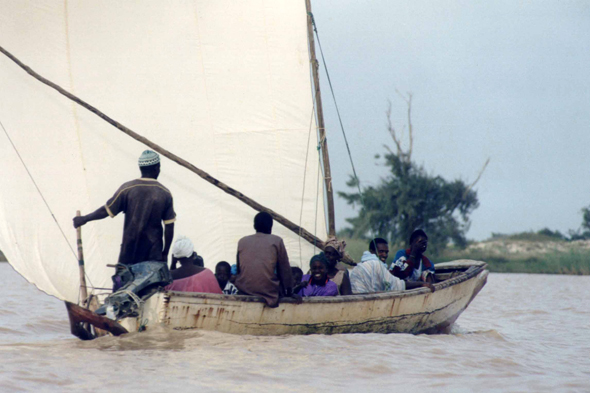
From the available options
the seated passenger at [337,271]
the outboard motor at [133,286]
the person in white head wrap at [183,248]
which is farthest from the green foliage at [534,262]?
the outboard motor at [133,286]

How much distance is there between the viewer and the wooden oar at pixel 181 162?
7527 mm

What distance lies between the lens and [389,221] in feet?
108

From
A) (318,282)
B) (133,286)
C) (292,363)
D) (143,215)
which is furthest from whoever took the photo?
(318,282)

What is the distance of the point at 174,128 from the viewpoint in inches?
320

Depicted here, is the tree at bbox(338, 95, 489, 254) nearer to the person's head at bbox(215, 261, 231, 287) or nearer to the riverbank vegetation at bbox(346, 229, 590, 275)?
the riverbank vegetation at bbox(346, 229, 590, 275)

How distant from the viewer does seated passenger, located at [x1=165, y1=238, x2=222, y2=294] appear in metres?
6.32

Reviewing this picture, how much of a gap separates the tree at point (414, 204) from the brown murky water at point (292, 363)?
24213mm

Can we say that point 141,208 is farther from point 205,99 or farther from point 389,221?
point 389,221

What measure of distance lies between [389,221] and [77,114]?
2623 centimetres

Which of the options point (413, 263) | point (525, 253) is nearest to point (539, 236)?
point (525, 253)

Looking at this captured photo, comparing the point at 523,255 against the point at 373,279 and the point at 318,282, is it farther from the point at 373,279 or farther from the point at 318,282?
the point at 318,282

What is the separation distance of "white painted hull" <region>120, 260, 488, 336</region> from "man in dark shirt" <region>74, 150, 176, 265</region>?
1.61 ft

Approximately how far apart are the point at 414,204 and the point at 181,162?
2544cm

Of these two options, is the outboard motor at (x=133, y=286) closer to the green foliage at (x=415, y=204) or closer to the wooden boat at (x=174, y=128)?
the wooden boat at (x=174, y=128)
